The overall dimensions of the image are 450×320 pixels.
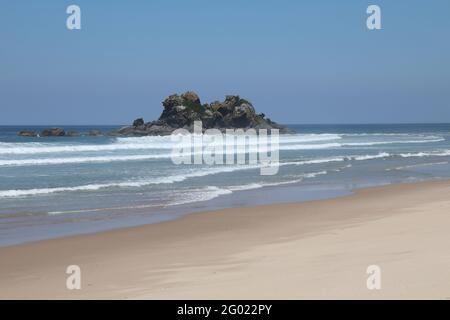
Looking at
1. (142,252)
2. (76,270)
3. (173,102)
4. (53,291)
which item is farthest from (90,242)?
(173,102)

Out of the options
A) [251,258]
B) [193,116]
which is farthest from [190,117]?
[251,258]

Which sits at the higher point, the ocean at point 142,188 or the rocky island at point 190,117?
the rocky island at point 190,117

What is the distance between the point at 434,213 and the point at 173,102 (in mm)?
66546

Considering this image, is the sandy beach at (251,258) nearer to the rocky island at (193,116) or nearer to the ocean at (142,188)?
the ocean at (142,188)

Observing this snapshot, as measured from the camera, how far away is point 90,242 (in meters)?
9.25

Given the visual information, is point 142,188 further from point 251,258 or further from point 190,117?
point 190,117

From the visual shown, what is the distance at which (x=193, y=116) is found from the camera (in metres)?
75.1

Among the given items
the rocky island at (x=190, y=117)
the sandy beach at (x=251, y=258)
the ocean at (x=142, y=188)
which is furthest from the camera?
the rocky island at (x=190, y=117)

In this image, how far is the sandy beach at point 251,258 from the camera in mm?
5754

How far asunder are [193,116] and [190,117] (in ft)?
1.78

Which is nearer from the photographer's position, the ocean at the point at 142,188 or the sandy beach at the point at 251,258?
the sandy beach at the point at 251,258

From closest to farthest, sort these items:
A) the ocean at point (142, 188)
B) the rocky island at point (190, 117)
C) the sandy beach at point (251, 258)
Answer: the sandy beach at point (251, 258) → the ocean at point (142, 188) → the rocky island at point (190, 117)

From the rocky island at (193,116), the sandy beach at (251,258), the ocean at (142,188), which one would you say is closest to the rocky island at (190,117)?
the rocky island at (193,116)
